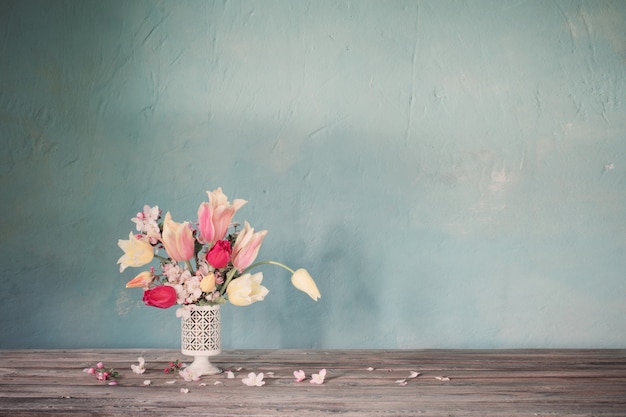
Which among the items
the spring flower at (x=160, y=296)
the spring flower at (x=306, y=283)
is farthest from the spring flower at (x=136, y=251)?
the spring flower at (x=306, y=283)

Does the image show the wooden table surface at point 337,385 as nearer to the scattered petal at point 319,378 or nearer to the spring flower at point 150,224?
the scattered petal at point 319,378

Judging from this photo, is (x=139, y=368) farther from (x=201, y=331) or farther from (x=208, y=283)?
(x=208, y=283)

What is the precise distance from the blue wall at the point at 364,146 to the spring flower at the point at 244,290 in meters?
0.57

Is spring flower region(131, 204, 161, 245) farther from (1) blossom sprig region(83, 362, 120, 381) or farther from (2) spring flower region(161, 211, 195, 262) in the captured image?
(1) blossom sprig region(83, 362, 120, 381)

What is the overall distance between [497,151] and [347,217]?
620 mm

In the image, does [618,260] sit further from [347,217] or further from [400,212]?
[347,217]

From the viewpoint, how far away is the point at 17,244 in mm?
2566

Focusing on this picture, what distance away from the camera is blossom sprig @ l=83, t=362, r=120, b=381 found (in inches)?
77.0

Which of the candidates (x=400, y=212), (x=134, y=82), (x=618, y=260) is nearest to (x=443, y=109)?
(x=400, y=212)

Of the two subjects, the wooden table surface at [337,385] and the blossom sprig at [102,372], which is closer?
the wooden table surface at [337,385]

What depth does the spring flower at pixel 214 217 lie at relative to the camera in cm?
199

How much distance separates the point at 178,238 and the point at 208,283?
154 millimetres

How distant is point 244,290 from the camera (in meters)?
1.98

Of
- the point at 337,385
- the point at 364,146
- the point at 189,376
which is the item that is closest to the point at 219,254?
the point at 189,376
